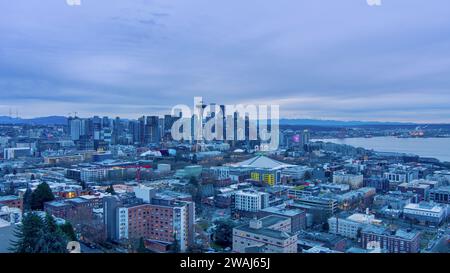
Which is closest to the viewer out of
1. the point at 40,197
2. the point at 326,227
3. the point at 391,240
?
the point at 391,240

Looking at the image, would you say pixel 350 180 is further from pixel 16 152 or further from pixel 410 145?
pixel 16 152

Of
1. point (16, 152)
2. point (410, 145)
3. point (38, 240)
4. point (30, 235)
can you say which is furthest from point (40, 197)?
point (410, 145)

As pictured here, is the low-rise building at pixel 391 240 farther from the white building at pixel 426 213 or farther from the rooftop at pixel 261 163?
the rooftop at pixel 261 163

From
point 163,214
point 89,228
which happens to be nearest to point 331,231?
point 163,214

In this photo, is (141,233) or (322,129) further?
(322,129)

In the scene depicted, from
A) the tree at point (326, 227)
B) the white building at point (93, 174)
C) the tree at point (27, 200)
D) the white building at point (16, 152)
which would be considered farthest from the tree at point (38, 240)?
the white building at point (16, 152)
